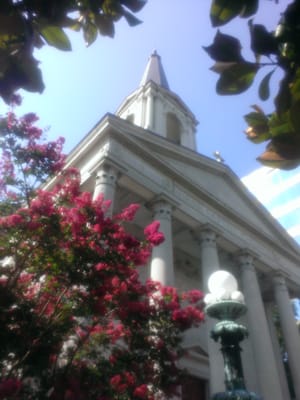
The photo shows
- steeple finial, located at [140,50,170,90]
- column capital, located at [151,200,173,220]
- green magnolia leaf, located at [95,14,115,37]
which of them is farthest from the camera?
steeple finial, located at [140,50,170,90]

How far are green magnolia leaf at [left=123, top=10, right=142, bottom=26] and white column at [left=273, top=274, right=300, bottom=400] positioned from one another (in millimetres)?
17203

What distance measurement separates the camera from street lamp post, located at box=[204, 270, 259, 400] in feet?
16.9

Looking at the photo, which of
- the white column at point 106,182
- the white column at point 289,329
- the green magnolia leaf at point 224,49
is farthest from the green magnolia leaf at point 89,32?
the white column at point 289,329

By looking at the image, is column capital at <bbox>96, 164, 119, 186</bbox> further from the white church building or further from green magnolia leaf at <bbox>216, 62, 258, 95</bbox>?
green magnolia leaf at <bbox>216, 62, 258, 95</bbox>

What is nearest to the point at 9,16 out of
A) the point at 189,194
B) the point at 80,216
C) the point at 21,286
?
the point at 80,216

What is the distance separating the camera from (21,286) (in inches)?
258

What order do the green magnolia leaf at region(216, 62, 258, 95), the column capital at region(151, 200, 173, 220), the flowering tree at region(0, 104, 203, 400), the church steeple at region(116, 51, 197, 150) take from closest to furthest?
the green magnolia leaf at region(216, 62, 258, 95), the flowering tree at region(0, 104, 203, 400), the column capital at region(151, 200, 173, 220), the church steeple at region(116, 51, 197, 150)

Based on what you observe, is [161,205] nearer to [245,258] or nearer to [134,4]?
[245,258]

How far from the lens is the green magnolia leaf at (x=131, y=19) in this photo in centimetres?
179

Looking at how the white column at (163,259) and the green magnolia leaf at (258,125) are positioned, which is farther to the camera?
the white column at (163,259)

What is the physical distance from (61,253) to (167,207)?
8.03 m

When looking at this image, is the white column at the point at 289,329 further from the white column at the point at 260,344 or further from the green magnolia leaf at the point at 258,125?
the green magnolia leaf at the point at 258,125

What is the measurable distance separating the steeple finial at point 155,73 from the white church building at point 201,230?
33.1 feet

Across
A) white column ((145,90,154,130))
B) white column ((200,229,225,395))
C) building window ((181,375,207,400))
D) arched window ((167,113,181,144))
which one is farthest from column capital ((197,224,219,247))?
arched window ((167,113,181,144))
